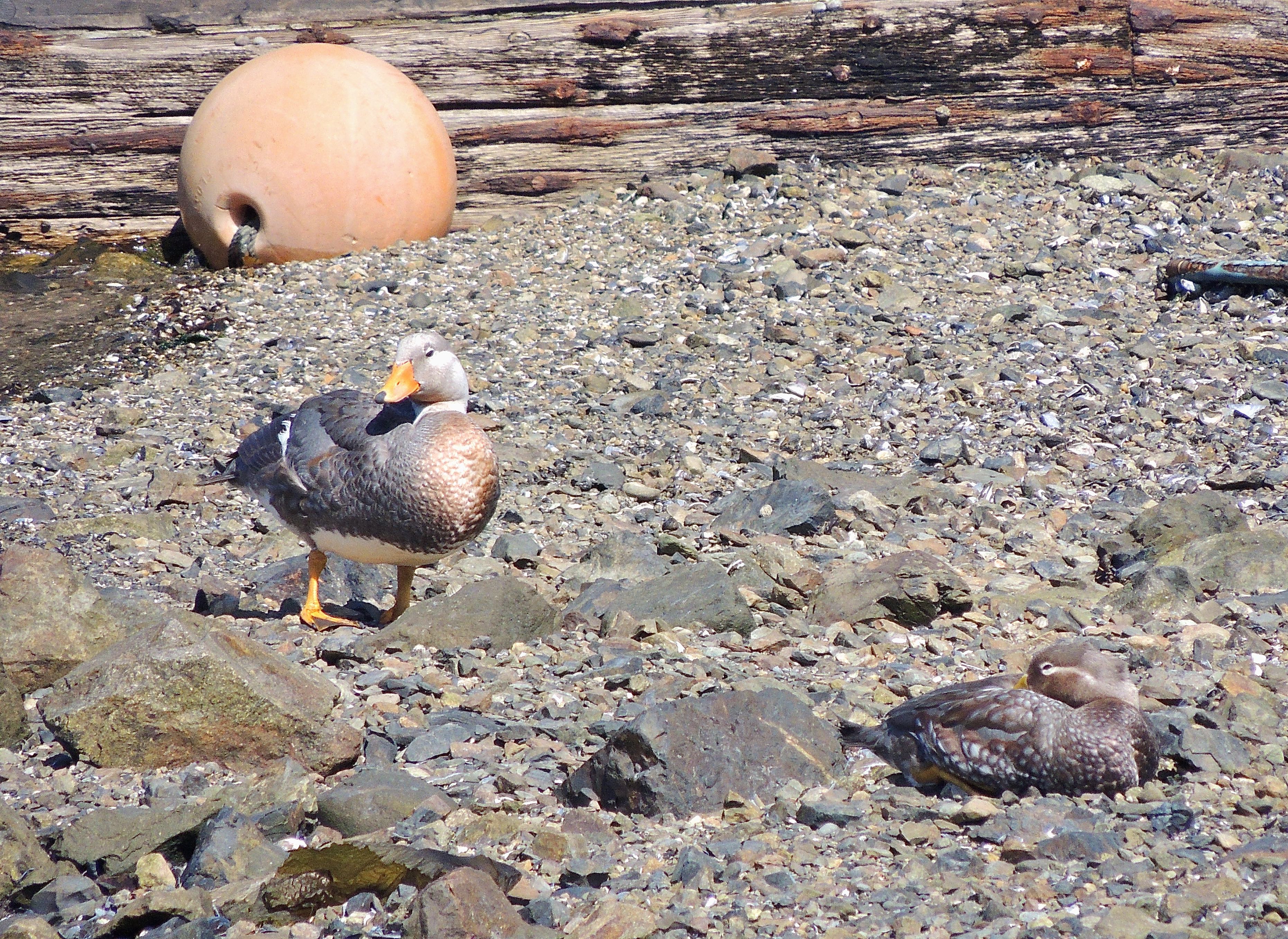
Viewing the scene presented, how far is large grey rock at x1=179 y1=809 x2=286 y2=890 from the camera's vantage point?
3322 mm

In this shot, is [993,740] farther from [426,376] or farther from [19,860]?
[19,860]

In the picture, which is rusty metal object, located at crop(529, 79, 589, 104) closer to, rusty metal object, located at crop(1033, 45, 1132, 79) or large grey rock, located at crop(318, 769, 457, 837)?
rusty metal object, located at crop(1033, 45, 1132, 79)

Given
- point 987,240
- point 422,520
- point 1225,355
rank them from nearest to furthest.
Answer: point 422,520 < point 1225,355 < point 987,240

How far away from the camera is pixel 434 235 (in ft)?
31.7

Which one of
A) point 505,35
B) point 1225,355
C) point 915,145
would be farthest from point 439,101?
point 1225,355

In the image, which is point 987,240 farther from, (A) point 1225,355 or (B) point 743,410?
(B) point 743,410

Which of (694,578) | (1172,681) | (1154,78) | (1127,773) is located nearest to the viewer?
(1127,773)

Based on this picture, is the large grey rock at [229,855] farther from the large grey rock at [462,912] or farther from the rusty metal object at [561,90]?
the rusty metal object at [561,90]

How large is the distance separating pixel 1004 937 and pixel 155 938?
198cm

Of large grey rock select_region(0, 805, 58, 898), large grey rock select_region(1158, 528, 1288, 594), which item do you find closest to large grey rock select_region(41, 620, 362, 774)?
large grey rock select_region(0, 805, 58, 898)

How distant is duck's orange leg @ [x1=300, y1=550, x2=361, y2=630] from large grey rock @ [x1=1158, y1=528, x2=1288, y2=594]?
3.32 meters

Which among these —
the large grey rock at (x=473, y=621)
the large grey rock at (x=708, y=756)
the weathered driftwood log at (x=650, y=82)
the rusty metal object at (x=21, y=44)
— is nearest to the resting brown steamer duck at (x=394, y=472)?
the large grey rock at (x=473, y=621)

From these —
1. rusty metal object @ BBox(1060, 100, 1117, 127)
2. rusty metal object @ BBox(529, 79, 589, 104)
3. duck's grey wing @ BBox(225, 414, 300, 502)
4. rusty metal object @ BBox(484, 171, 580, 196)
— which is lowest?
duck's grey wing @ BBox(225, 414, 300, 502)

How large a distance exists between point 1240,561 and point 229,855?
12.6 ft
